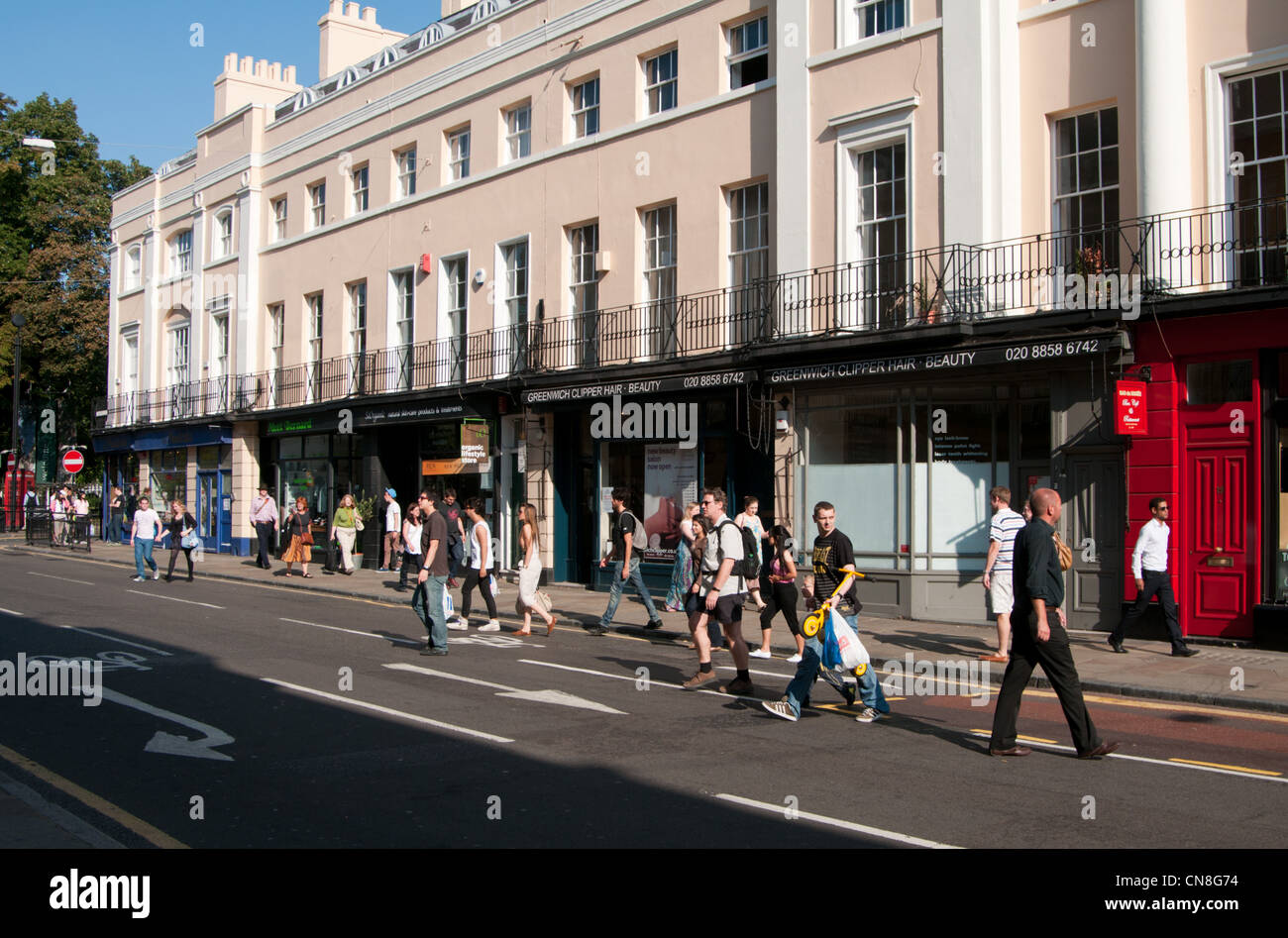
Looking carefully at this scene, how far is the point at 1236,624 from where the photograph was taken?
13.7 metres

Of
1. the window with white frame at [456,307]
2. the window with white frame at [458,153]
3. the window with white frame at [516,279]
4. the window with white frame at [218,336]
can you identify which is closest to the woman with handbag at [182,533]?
the window with white frame at [456,307]

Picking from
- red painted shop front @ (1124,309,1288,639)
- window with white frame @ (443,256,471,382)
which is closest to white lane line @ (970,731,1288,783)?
red painted shop front @ (1124,309,1288,639)

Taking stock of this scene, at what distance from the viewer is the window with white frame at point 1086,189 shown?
48.8 ft

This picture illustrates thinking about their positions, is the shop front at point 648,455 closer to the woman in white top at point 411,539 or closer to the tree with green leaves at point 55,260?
the woman in white top at point 411,539

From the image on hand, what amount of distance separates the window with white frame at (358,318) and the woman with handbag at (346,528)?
506 centimetres

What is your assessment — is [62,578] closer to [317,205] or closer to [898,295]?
[317,205]

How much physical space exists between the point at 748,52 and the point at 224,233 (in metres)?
21.4

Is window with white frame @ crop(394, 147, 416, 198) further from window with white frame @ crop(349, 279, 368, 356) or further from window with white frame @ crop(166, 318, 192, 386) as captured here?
window with white frame @ crop(166, 318, 192, 386)

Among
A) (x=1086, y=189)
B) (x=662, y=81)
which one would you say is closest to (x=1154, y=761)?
(x=1086, y=189)

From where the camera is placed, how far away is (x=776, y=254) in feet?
61.1

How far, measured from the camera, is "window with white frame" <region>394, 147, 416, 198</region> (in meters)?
27.0
